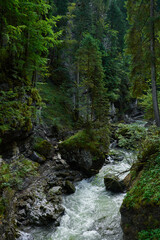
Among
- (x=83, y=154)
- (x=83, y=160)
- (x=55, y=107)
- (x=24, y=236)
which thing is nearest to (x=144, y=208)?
(x=24, y=236)

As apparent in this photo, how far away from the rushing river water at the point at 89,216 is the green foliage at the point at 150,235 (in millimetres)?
1978

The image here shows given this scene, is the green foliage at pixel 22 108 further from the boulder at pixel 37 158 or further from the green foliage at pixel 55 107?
the green foliage at pixel 55 107

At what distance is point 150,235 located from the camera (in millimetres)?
4219

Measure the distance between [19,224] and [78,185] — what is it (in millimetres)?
4865

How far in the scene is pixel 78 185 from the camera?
1050 centimetres

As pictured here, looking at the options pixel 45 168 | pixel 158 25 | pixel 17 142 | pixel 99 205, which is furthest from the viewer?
pixel 45 168

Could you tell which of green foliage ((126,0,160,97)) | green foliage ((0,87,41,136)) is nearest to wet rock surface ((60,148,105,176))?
green foliage ((0,87,41,136))

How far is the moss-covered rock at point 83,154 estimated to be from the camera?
11.5 metres

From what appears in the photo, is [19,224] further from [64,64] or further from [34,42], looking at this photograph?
[64,64]

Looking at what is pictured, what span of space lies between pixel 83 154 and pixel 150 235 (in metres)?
7.63

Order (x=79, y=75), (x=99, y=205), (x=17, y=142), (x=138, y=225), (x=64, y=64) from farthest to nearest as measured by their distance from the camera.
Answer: (x=64, y=64)
(x=79, y=75)
(x=17, y=142)
(x=99, y=205)
(x=138, y=225)

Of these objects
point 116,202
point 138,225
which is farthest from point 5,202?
point 116,202

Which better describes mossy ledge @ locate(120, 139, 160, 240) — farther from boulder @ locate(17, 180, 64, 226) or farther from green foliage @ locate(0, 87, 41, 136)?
green foliage @ locate(0, 87, 41, 136)

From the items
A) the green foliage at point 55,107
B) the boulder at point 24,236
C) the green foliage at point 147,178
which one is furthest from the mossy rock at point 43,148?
the green foliage at point 147,178
